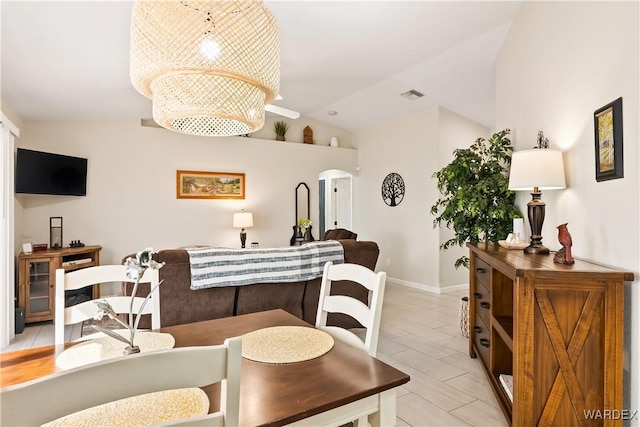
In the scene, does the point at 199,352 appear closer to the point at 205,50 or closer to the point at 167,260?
the point at 205,50

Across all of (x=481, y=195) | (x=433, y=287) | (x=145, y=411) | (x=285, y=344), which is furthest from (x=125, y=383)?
(x=433, y=287)

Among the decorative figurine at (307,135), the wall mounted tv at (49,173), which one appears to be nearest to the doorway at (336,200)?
the decorative figurine at (307,135)

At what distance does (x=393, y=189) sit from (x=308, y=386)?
5.47 meters

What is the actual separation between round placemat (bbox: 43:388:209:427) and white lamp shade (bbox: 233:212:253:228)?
4837 mm

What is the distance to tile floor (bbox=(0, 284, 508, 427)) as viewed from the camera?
86.7 inches

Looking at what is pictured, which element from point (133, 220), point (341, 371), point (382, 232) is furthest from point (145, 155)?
point (341, 371)

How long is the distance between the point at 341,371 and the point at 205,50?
118 centimetres

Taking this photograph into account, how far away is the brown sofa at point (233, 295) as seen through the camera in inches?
113

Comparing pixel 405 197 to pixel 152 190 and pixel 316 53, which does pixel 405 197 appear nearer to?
pixel 316 53

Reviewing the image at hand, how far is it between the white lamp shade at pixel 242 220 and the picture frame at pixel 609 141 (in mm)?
4727

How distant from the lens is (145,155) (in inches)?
209

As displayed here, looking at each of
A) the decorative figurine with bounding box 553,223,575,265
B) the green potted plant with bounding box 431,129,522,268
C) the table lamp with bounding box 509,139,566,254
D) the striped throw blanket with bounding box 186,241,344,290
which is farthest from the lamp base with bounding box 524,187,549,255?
the striped throw blanket with bounding box 186,241,344,290

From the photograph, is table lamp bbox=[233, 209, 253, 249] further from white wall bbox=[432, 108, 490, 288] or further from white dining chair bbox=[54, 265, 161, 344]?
white dining chair bbox=[54, 265, 161, 344]

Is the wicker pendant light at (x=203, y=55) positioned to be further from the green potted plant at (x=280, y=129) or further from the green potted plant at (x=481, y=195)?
the green potted plant at (x=280, y=129)
